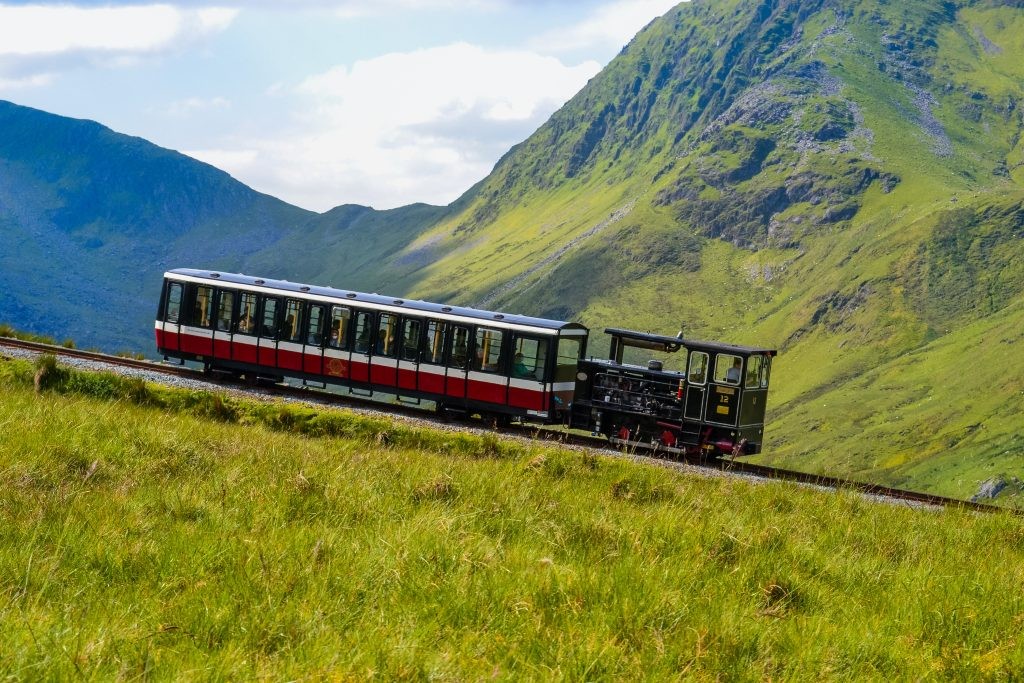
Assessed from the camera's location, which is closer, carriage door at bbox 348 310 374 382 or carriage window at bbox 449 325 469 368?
carriage window at bbox 449 325 469 368

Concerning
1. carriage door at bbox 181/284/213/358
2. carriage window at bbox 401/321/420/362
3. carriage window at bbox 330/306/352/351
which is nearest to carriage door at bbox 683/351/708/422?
carriage window at bbox 401/321/420/362

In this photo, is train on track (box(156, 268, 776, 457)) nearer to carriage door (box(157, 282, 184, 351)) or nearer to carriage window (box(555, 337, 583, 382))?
carriage window (box(555, 337, 583, 382))

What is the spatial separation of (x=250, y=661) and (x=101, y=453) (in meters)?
5.11

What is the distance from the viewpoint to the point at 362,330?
104ft

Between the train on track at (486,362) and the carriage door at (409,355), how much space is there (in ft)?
0.10

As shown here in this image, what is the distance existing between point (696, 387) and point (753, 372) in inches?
62.9

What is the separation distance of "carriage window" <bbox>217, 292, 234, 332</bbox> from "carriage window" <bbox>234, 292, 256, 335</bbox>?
38cm

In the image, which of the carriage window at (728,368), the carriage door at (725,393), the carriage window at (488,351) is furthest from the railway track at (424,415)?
the carriage window at (728,368)

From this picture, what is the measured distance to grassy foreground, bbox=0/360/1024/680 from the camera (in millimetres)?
5699

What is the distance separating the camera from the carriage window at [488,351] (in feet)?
98.9

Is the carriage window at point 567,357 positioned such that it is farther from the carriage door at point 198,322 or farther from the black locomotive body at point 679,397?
the carriage door at point 198,322

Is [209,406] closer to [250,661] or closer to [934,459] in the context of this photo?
[250,661]

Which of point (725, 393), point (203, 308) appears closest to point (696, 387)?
point (725, 393)

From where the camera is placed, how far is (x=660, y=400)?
29.8 m
